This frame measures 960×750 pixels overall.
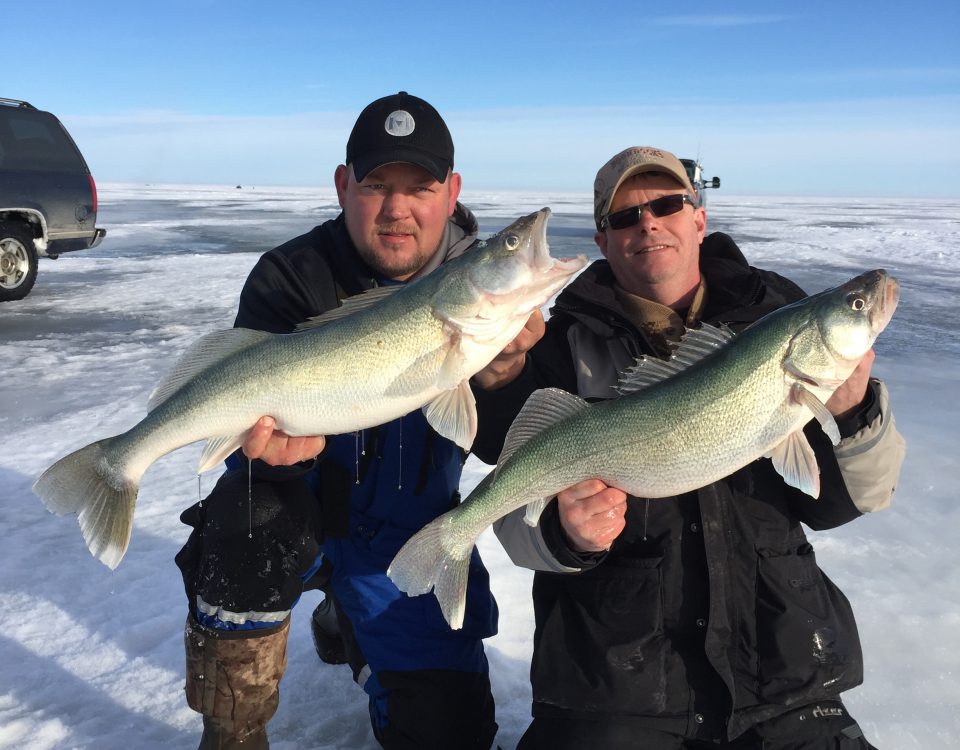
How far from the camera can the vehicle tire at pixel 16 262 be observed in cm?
910

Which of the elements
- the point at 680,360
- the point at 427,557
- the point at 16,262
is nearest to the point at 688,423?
the point at 680,360

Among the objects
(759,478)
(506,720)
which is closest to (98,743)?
(506,720)

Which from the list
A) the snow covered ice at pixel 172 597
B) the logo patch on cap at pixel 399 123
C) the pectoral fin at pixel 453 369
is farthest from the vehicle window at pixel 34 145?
the pectoral fin at pixel 453 369

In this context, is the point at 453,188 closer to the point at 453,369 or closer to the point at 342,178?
the point at 342,178

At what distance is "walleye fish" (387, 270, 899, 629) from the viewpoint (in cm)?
213

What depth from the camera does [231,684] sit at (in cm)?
252

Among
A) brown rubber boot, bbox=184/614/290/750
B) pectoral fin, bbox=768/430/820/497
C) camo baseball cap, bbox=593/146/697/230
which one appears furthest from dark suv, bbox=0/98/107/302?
pectoral fin, bbox=768/430/820/497

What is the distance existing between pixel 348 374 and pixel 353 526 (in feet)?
3.02

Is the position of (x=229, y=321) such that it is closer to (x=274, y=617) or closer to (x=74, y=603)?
(x=74, y=603)

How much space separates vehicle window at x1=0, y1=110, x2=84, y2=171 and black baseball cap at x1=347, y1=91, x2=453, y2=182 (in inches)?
307

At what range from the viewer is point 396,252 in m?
3.13

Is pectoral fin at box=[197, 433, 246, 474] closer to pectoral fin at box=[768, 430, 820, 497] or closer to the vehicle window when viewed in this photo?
pectoral fin at box=[768, 430, 820, 497]

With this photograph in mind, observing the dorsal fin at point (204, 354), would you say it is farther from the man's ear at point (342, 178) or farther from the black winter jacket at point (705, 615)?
the black winter jacket at point (705, 615)

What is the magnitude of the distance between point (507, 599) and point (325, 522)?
96 centimetres
